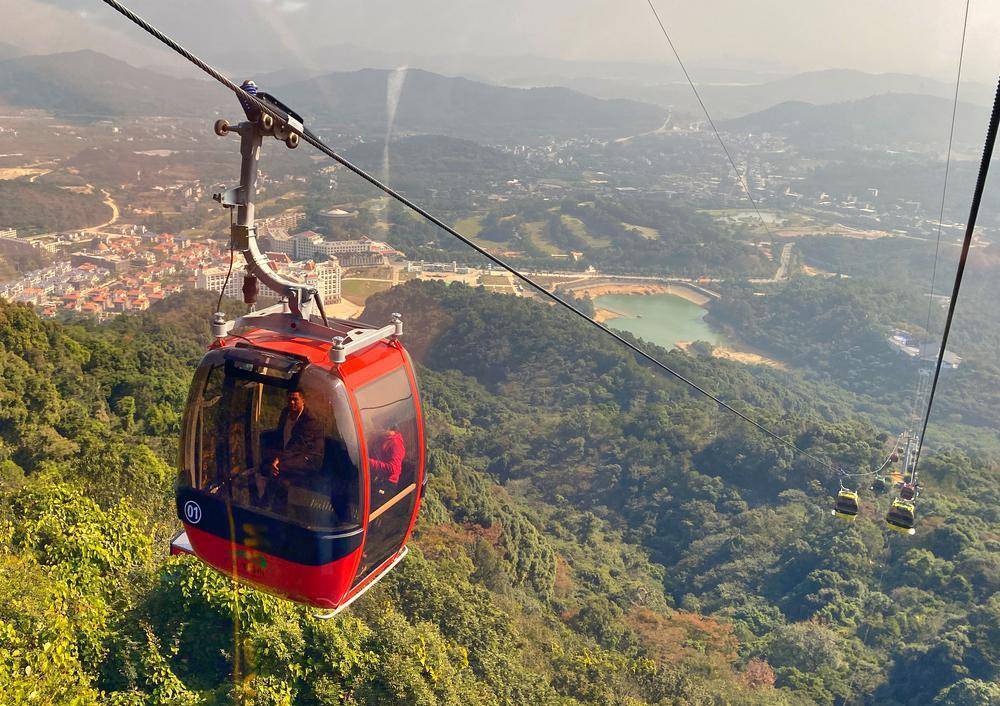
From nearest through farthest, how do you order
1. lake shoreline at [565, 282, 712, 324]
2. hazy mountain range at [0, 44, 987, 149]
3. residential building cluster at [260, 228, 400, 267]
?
residential building cluster at [260, 228, 400, 267] → lake shoreline at [565, 282, 712, 324] → hazy mountain range at [0, 44, 987, 149]

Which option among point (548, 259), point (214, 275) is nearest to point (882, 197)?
point (548, 259)

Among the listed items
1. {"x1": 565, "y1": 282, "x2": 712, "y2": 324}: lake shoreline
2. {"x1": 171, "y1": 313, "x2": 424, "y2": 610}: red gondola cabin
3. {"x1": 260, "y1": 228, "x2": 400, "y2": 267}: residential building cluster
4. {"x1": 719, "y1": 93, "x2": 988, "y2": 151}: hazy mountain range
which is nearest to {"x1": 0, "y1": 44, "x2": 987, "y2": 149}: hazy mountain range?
{"x1": 719, "y1": 93, "x2": 988, "y2": 151}: hazy mountain range

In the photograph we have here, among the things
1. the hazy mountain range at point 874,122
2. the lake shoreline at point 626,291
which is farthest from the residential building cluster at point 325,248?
the hazy mountain range at point 874,122

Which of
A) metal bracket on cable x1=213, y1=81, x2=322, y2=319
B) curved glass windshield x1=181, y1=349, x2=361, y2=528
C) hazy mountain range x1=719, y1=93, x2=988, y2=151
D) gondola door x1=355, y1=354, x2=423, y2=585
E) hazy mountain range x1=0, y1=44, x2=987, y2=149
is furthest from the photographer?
hazy mountain range x1=719, y1=93, x2=988, y2=151

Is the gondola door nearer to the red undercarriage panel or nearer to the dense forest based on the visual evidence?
the red undercarriage panel

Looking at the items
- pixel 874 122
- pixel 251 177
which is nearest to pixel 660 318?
pixel 251 177

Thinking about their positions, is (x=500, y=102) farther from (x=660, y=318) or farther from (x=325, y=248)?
(x=325, y=248)
